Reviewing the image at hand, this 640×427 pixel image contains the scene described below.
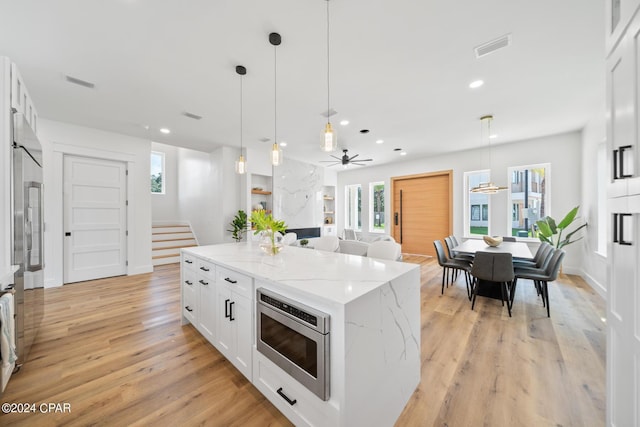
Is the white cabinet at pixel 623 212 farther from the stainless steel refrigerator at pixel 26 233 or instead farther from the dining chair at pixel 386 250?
the stainless steel refrigerator at pixel 26 233

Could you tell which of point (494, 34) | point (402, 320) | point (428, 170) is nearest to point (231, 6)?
point (494, 34)

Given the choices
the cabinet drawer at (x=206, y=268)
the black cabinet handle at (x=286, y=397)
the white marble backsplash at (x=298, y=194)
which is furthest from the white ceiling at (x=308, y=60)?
the black cabinet handle at (x=286, y=397)

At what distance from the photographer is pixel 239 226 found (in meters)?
5.61

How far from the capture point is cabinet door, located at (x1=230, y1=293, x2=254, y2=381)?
167cm

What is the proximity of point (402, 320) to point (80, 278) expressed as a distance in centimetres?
565

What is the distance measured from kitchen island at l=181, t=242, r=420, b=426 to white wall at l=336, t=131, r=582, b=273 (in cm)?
521

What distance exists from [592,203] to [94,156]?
29.7ft

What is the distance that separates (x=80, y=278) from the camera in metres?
4.28

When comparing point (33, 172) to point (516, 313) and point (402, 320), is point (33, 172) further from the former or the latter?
point (516, 313)

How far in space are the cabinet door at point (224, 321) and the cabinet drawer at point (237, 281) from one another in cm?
6

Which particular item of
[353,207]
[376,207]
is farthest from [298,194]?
[376,207]

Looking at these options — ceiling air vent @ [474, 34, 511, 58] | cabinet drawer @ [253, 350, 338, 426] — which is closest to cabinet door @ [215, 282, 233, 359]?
cabinet drawer @ [253, 350, 338, 426]

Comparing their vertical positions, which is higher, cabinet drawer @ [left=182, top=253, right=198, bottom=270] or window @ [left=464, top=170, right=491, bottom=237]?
window @ [left=464, top=170, right=491, bottom=237]

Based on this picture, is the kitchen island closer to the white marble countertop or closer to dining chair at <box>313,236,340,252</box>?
the white marble countertop
